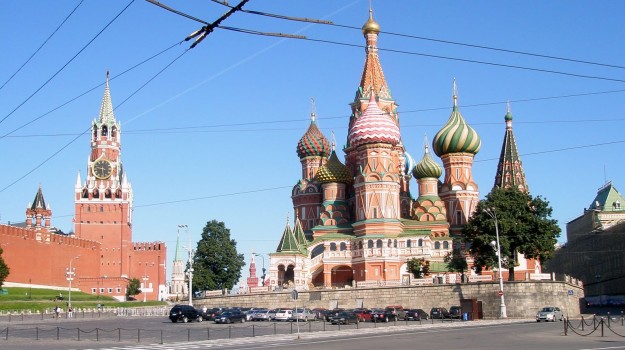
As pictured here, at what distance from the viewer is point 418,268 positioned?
7250cm

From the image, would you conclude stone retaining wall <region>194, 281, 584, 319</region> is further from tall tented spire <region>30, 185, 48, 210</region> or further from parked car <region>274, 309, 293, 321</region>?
tall tented spire <region>30, 185, 48, 210</region>

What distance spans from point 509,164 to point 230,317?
Answer: 149 feet

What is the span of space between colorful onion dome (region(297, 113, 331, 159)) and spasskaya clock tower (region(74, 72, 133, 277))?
140 ft

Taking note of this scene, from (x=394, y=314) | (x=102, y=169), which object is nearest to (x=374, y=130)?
(x=394, y=314)

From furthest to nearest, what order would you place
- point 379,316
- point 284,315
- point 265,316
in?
1. point 265,316
2. point 284,315
3. point 379,316

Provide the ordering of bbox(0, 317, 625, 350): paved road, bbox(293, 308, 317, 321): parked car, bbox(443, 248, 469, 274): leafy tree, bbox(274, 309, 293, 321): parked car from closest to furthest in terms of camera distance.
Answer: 1. bbox(0, 317, 625, 350): paved road
2. bbox(293, 308, 317, 321): parked car
3. bbox(274, 309, 293, 321): parked car
4. bbox(443, 248, 469, 274): leafy tree

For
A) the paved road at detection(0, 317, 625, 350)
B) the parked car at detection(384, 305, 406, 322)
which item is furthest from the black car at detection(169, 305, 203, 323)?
the parked car at detection(384, 305, 406, 322)

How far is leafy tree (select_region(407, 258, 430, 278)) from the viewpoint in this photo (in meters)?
72.4

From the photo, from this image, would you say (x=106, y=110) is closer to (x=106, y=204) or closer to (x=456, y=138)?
(x=106, y=204)

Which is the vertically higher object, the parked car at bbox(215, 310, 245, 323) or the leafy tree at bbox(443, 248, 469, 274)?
the leafy tree at bbox(443, 248, 469, 274)

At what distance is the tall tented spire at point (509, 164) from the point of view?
8544 cm

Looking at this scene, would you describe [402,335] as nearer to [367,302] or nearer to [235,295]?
[367,302]

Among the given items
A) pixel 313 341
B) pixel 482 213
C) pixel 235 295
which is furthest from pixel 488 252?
pixel 313 341

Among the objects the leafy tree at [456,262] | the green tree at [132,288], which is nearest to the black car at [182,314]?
the leafy tree at [456,262]
